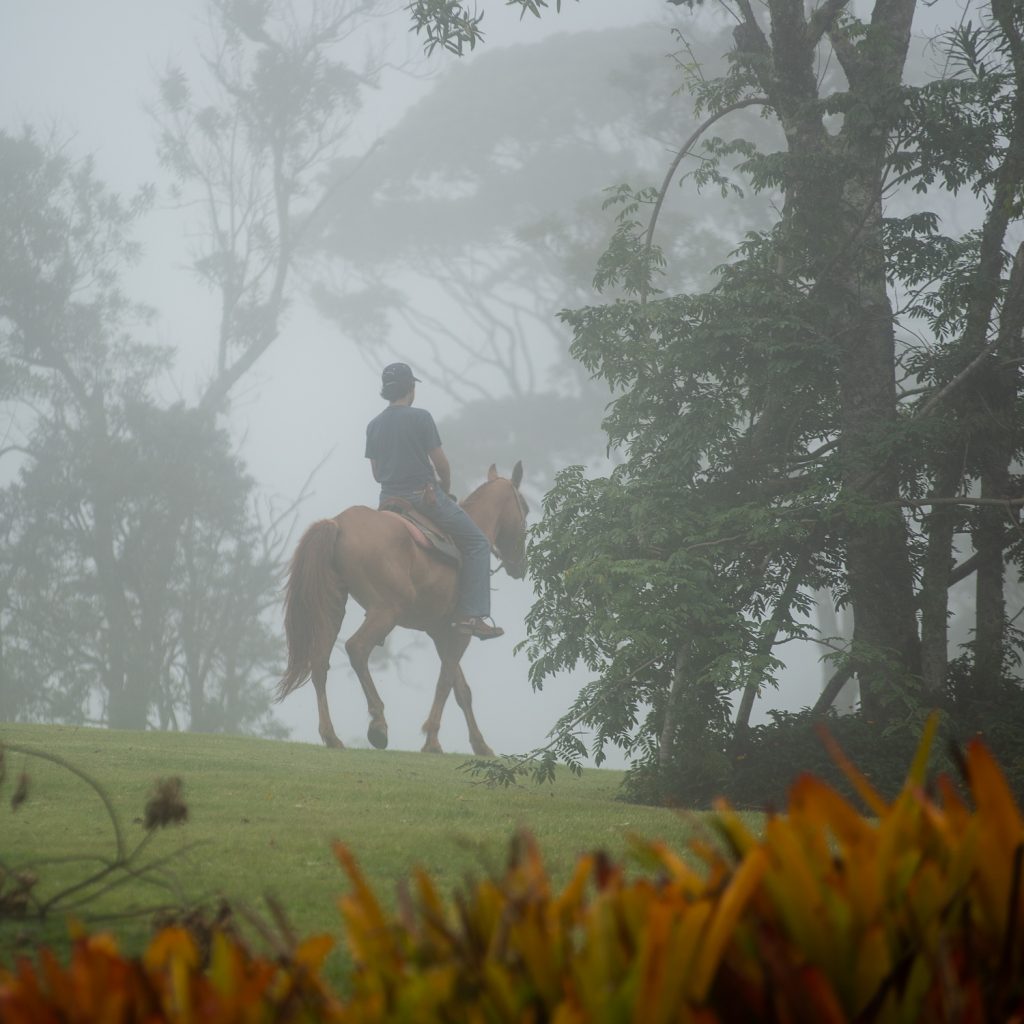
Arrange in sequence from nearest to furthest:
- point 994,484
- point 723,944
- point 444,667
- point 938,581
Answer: point 723,944 → point 938,581 → point 994,484 → point 444,667

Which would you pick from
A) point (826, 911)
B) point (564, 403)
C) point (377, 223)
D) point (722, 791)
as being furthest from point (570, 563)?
point (377, 223)

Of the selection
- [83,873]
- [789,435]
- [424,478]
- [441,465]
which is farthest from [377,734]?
[83,873]

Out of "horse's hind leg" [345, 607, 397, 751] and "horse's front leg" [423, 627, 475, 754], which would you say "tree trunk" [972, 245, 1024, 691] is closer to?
"horse's hind leg" [345, 607, 397, 751]

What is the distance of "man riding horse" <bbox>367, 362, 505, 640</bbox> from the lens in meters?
11.9

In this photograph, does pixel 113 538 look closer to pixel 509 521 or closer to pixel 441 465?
pixel 509 521

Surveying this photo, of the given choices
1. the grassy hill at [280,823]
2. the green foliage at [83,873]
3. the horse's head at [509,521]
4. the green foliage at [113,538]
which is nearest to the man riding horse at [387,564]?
the horse's head at [509,521]

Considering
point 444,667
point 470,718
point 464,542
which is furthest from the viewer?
point 470,718

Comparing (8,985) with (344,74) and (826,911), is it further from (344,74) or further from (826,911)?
(344,74)

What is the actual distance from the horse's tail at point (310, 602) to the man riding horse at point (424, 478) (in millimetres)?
813

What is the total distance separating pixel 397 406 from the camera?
1195cm

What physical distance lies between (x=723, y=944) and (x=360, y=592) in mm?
10889

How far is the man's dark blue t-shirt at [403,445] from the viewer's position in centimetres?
1183

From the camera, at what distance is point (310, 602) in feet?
38.1

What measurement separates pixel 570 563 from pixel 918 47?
29.7 metres
